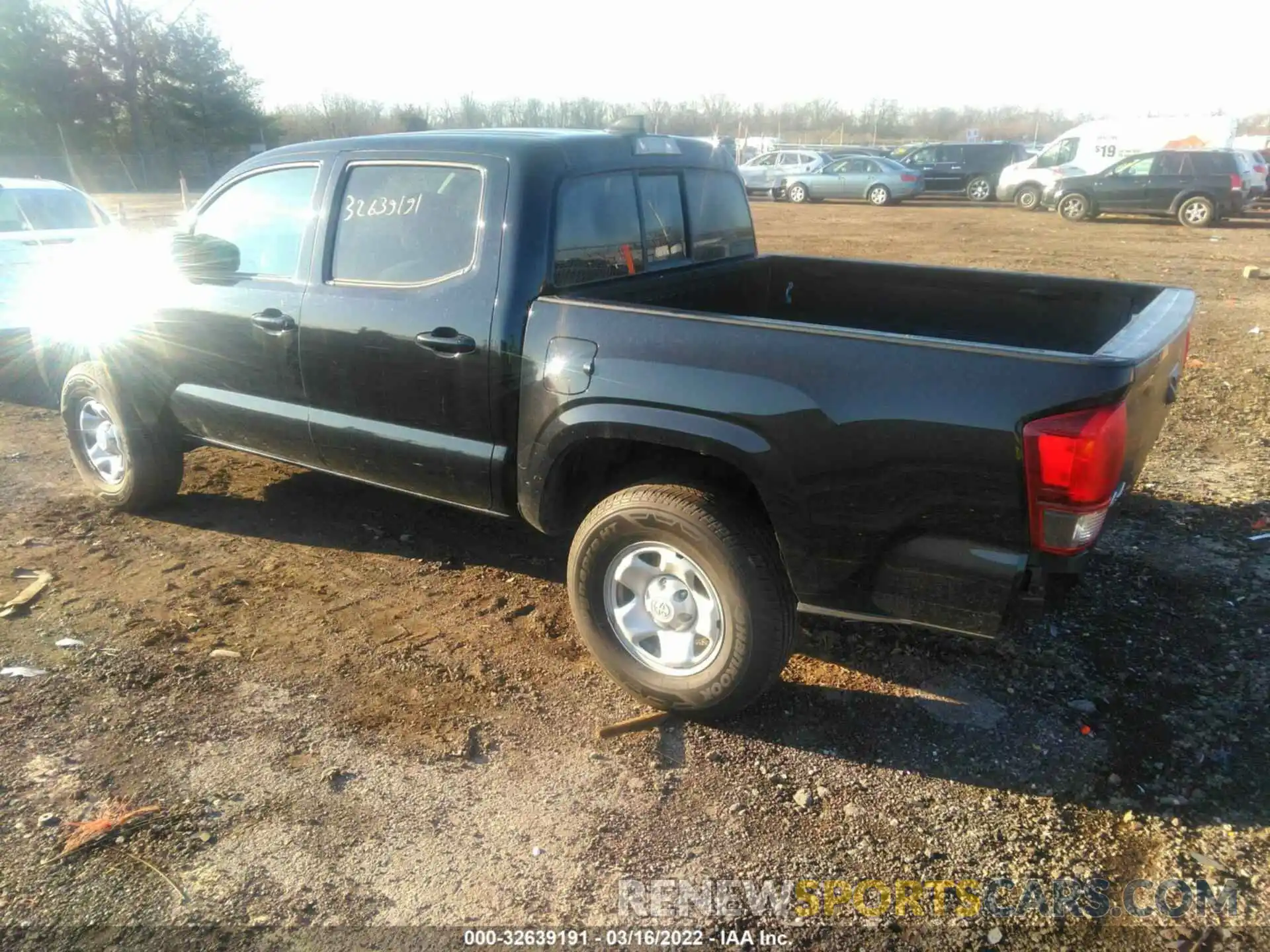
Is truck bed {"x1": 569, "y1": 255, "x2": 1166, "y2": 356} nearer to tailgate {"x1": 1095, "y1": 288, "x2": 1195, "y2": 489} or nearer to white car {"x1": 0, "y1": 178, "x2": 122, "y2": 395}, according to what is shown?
tailgate {"x1": 1095, "y1": 288, "x2": 1195, "y2": 489}

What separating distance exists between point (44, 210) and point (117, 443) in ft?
16.7

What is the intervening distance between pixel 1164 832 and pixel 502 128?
362cm

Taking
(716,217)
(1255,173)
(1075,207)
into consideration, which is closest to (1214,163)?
(1255,173)

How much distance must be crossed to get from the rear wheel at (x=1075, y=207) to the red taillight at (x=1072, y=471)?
2188 cm

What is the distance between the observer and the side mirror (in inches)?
163

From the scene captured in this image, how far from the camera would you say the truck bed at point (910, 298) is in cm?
371

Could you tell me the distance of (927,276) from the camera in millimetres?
4098

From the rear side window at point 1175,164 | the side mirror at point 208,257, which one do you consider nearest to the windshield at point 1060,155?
the rear side window at point 1175,164

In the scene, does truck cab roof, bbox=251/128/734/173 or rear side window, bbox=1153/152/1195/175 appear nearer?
truck cab roof, bbox=251/128/734/173

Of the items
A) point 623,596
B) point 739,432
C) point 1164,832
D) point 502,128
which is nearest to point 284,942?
point 623,596

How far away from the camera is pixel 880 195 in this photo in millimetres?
26156

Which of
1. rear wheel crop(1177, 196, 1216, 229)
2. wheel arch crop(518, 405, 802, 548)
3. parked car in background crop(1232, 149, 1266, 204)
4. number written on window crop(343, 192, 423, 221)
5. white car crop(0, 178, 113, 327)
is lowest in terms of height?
rear wheel crop(1177, 196, 1216, 229)

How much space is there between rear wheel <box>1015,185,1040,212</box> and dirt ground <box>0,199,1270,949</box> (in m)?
22.0

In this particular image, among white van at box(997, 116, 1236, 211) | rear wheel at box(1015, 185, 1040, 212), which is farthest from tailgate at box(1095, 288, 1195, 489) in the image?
rear wheel at box(1015, 185, 1040, 212)
